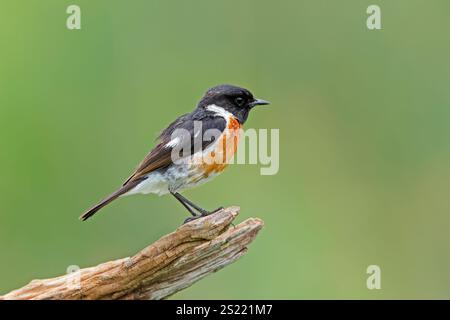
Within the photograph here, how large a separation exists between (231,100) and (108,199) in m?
1.42

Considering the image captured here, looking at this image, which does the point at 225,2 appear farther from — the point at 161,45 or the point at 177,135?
the point at 177,135

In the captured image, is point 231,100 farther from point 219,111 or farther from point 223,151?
point 223,151

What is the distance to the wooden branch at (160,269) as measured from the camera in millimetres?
4832

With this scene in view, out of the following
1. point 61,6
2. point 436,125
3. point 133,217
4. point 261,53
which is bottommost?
point 133,217

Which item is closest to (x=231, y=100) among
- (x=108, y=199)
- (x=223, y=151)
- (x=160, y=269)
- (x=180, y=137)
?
(x=223, y=151)

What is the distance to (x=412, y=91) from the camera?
9.21 m

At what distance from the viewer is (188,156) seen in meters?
5.77

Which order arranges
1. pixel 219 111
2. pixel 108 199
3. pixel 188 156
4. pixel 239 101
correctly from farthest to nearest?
pixel 239 101, pixel 219 111, pixel 188 156, pixel 108 199

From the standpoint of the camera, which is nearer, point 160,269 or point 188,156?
point 160,269

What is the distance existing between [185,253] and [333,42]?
17.5 feet

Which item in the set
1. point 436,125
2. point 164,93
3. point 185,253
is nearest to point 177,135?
point 185,253

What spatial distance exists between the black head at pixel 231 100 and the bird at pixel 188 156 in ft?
0.29

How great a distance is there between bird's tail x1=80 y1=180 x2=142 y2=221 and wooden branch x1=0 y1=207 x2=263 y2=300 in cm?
55

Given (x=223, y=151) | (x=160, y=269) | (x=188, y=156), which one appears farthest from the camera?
(x=223, y=151)
